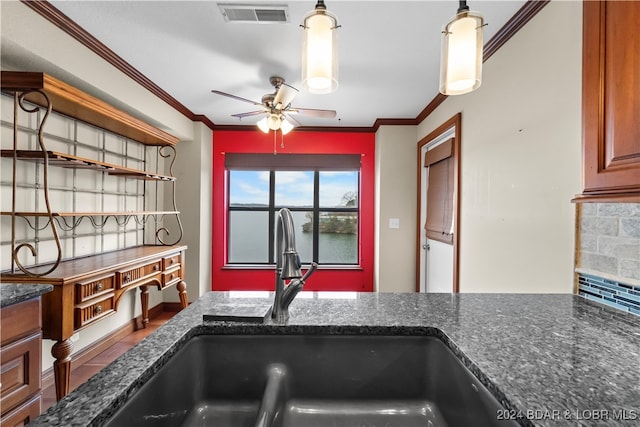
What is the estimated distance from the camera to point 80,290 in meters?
1.75

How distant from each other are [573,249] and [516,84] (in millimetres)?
1048

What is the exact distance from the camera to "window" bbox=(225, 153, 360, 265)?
4348 mm

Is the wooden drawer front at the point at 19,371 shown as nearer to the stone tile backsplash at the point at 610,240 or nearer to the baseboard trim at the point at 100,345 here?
the baseboard trim at the point at 100,345

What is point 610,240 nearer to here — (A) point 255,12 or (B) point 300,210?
(A) point 255,12

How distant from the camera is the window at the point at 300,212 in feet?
14.3

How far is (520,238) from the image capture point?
69.0 inches

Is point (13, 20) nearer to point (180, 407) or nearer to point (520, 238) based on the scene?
point (180, 407)

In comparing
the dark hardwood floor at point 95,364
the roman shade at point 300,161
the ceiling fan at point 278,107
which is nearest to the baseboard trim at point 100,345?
the dark hardwood floor at point 95,364

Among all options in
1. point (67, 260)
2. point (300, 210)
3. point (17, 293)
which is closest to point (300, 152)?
point (300, 210)

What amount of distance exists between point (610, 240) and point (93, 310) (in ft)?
8.75

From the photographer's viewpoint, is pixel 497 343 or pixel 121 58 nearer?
pixel 497 343

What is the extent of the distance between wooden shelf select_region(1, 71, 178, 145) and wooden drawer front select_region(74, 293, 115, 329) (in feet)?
4.08

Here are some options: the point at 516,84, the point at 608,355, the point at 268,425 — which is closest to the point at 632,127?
the point at 608,355

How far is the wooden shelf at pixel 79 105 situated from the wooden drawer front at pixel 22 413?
1552mm
